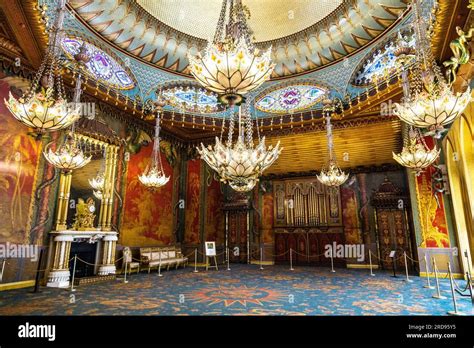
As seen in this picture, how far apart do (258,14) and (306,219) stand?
1005 cm

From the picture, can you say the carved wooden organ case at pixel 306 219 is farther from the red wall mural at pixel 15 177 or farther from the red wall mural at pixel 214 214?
the red wall mural at pixel 15 177

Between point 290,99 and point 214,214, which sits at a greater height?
point 290,99

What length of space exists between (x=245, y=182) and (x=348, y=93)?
8.43 m

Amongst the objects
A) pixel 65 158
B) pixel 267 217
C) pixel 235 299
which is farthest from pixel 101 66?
pixel 267 217

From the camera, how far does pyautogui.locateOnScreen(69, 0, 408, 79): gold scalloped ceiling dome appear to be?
376 inches

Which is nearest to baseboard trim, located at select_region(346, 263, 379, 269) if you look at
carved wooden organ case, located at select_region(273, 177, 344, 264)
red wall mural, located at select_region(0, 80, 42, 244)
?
carved wooden organ case, located at select_region(273, 177, 344, 264)

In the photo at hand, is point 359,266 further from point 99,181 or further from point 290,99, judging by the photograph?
point 99,181

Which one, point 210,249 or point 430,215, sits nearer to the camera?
point 430,215

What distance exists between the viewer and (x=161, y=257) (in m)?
11.5

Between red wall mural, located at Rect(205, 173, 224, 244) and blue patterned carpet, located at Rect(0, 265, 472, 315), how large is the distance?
5997mm

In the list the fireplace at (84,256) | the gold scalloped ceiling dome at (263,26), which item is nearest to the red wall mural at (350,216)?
the gold scalloped ceiling dome at (263,26)

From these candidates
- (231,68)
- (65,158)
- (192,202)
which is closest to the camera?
(231,68)

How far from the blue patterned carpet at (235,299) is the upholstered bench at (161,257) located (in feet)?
7.19

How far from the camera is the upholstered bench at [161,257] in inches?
415
